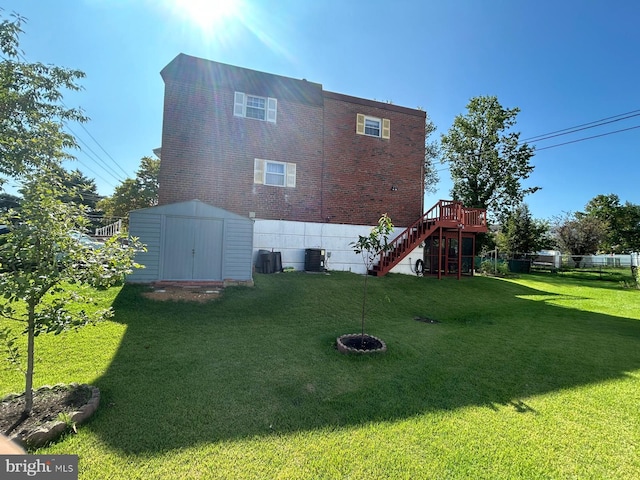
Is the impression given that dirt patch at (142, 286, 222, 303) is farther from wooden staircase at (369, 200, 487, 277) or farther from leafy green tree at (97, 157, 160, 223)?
leafy green tree at (97, 157, 160, 223)

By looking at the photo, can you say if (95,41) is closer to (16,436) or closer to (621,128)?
(16,436)

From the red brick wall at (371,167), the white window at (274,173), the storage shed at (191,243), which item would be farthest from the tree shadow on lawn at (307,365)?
the red brick wall at (371,167)

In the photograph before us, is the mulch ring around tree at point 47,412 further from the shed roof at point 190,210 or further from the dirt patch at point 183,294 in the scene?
the shed roof at point 190,210

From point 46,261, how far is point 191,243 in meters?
5.91

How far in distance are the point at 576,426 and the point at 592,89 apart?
1902cm

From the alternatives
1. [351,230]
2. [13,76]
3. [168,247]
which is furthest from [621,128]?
[13,76]

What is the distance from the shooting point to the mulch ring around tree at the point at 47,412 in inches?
95.0

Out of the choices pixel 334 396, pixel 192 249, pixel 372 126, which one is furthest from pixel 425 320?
pixel 372 126

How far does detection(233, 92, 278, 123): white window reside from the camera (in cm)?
1188

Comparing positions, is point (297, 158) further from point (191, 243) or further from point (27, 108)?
point (27, 108)

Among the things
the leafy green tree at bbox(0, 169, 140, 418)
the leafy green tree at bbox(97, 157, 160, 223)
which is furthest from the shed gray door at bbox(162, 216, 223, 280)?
the leafy green tree at bbox(97, 157, 160, 223)

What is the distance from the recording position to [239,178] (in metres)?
11.7

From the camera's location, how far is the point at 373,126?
46.1ft

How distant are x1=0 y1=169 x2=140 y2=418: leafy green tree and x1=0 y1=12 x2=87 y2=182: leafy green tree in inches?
224
